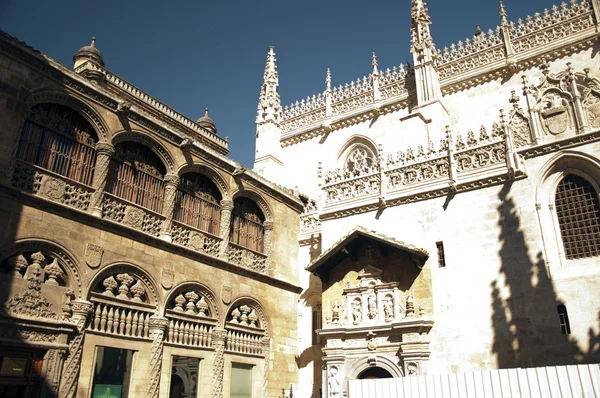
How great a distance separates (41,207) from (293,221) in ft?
34.6

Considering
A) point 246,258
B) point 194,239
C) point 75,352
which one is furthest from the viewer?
point 246,258

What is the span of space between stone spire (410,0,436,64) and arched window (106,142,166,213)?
16.2 metres

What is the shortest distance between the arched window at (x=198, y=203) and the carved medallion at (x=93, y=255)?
3.12 metres

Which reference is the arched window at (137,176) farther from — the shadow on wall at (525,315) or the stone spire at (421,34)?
the stone spire at (421,34)

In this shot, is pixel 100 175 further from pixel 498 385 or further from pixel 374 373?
pixel 498 385

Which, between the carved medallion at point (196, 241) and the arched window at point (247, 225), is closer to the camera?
the carved medallion at point (196, 241)

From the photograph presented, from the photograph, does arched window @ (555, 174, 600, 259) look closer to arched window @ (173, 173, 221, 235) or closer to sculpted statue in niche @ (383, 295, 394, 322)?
sculpted statue in niche @ (383, 295, 394, 322)

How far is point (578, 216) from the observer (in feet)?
46.3

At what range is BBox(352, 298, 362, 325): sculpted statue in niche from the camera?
16016 mm

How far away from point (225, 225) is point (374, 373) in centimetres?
673

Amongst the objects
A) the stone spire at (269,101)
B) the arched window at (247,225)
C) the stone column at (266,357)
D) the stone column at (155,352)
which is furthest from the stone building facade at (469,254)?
the stone spire at (269,101)

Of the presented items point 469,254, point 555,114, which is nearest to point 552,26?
point 555,114

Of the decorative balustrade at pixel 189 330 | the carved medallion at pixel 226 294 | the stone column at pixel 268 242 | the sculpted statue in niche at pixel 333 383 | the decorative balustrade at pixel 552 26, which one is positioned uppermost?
the decorative balustrade at pixel 552 26

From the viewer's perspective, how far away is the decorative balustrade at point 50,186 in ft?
37.0
